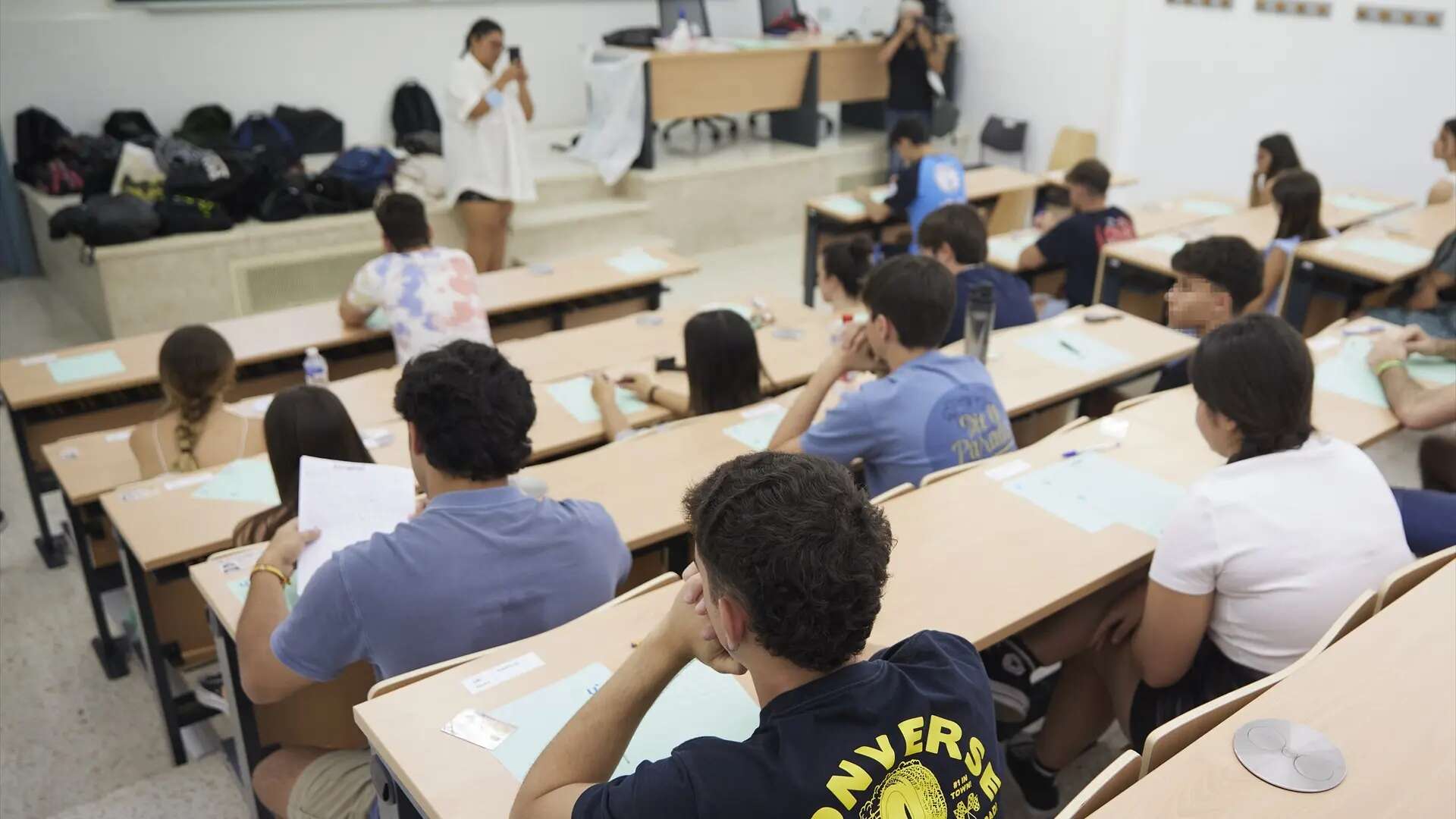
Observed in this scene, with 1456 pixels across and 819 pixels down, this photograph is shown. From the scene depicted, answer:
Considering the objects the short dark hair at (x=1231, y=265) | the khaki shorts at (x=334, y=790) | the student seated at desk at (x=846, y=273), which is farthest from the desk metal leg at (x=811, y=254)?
the khaki shorts at (x=334, y=790)

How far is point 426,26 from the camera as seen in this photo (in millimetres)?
7895

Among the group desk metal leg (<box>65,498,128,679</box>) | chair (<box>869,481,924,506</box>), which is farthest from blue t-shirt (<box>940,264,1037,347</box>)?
desk metal leg (<box>65,498,128,679</box>)

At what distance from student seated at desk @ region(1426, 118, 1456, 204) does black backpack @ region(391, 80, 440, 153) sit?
6.11m

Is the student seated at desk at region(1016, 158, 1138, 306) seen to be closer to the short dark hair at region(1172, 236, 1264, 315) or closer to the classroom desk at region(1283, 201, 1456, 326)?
the classroom desk at region(1283, 201, 1456, 326)

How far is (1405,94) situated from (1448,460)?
4004 millimetres

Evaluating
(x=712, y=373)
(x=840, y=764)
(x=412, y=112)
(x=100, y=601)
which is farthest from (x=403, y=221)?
(x=412, y=112)

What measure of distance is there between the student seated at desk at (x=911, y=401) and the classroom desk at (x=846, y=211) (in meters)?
3.12

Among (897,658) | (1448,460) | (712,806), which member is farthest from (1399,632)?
(1448,460)

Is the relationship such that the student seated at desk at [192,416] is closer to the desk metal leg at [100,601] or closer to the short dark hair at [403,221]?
the desk metal leg at [100,601]

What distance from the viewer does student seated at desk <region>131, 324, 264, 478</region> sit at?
2906 millimetres

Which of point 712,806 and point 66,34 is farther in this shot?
point 66,34

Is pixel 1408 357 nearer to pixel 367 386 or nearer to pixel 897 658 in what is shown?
pixel 897 658

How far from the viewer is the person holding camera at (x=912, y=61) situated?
26.4ft

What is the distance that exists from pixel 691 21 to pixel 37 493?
5811mm
